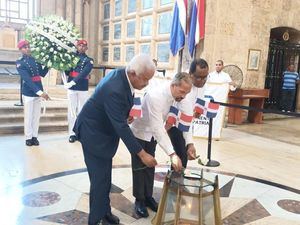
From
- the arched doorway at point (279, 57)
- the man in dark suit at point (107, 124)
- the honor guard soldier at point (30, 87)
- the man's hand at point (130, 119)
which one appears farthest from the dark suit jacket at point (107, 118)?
the arched doorway at point (279, 57)

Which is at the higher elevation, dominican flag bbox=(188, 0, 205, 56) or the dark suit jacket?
dominican flag bbox=(188, 0, 205, 56)

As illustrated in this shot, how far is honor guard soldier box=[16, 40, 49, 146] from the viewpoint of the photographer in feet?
14.5

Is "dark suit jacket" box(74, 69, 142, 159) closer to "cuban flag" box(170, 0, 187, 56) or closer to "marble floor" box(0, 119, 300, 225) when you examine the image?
"marble floor" box(0, 119, 300, 225)

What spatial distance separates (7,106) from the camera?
18.6 feet

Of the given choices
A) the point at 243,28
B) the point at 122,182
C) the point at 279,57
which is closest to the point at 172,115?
the point at 122,182

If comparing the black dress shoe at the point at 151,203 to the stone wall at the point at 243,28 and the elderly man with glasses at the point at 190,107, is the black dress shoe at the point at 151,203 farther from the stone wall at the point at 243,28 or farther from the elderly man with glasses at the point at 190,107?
the stone wall at the point at 243,28

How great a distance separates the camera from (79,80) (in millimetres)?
4840

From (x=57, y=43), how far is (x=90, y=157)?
257 centimetres

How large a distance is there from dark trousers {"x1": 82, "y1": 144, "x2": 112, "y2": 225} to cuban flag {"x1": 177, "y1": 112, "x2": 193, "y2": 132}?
662 mm

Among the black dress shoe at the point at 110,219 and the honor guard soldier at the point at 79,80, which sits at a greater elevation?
the honor guard soldier at the point at 79,80

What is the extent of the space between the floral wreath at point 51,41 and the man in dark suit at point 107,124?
2402 millimetres

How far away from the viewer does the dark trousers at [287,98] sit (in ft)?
26.2

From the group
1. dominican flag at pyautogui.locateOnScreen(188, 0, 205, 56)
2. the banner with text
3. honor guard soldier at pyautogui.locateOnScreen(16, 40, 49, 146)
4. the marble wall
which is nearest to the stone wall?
the marble wall

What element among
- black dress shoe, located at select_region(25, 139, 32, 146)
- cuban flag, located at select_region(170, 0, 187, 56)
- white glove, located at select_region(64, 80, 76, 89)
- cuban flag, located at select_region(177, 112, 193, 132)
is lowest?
black dress shoe, located at select_region(25, 139, 32, 146)
